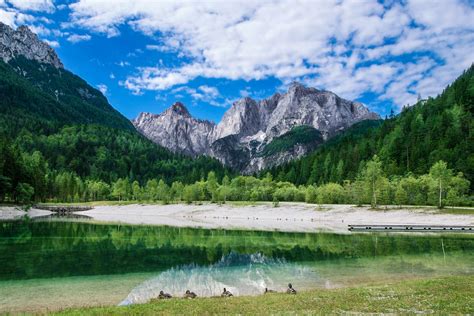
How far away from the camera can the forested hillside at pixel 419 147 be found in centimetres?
12594

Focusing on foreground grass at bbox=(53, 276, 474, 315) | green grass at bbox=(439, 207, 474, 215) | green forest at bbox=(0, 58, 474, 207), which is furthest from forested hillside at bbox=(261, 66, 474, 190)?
foreground grass at bbox=(53, 276, 474, 315)

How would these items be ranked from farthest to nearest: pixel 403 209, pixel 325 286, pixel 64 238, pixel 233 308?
pixel 403 209
pixel 64 238
pixel 325 286
pixel 233 308

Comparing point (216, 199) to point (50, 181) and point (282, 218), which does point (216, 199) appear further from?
point (50, 181)

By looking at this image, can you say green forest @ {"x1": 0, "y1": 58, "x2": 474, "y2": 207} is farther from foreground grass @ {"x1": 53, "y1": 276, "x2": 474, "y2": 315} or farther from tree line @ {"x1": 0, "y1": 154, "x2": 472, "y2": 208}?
foreground grass @ {"x1": 53, "y1": 276, "x2": 474, "y2": 315}

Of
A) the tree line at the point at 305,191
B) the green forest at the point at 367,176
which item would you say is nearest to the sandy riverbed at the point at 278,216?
the tree line at the point at 305,191

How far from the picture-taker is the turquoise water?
26.6 meters

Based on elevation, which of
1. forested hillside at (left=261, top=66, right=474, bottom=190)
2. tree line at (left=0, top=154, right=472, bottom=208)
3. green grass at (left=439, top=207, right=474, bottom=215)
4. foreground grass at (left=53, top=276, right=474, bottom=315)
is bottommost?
foreground grass at (left=53, top=276, right=474, bottom=315)

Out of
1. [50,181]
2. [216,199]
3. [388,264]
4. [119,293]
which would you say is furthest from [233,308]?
[50,181]

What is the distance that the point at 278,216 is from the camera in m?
110

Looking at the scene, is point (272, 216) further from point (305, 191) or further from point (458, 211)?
point (458, 211)

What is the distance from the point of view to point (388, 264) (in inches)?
1468

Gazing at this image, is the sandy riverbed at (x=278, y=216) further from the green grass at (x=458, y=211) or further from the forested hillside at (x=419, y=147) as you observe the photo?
the forested hillside at (x=419, y=147)

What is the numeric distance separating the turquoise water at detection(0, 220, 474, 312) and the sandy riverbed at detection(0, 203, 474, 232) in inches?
794

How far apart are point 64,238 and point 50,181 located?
121 metres
